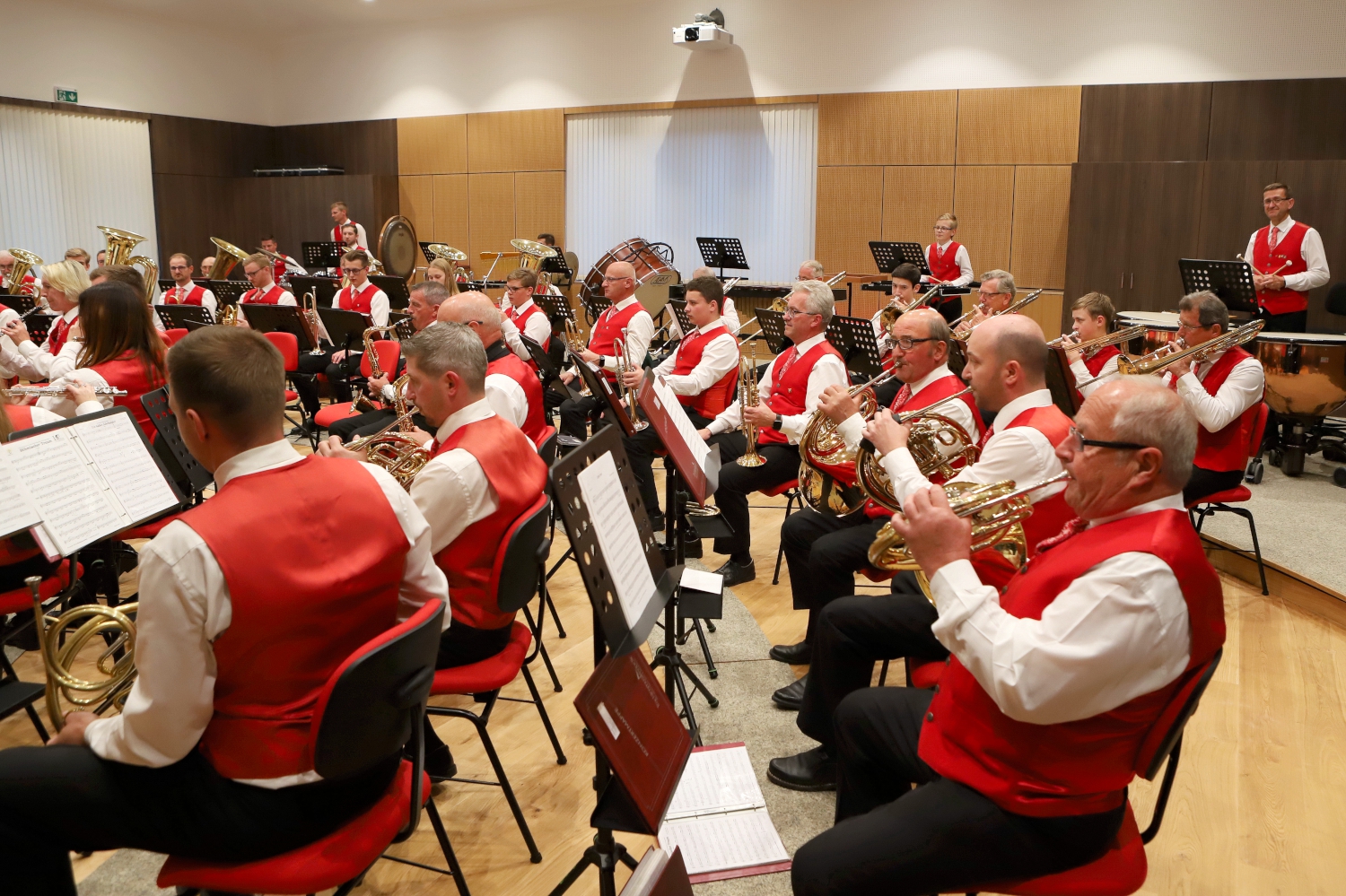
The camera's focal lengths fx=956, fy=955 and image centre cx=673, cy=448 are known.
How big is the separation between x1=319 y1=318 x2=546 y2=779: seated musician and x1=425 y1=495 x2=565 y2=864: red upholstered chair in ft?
0.19

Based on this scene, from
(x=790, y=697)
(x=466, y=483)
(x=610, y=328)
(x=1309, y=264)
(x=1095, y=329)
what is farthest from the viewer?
(x=1309, y=264)

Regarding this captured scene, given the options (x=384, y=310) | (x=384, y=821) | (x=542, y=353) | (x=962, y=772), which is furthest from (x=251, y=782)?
(x=384, y=310)

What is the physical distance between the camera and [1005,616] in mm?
1779

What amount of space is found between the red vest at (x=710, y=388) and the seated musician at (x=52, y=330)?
12.0 ft

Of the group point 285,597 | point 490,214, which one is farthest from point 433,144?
point 285,597

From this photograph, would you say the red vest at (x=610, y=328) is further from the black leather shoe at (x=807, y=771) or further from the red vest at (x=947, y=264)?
the red vest at (x=947, y=264)

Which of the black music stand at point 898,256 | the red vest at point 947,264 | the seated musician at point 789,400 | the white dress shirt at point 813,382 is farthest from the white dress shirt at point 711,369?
the red vest at point 947,264

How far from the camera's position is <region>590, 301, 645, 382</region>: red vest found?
276 inches

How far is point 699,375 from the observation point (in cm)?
552

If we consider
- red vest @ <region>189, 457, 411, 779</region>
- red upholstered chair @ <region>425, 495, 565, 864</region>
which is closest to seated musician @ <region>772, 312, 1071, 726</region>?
red upholstered chair @ <region>425, 495, 565, 864</region>

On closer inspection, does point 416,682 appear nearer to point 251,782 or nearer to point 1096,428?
point 251,782

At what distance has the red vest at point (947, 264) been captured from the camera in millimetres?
10047

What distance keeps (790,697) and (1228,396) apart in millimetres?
2548

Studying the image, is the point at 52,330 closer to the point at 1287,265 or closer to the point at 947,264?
the point at 947,264
